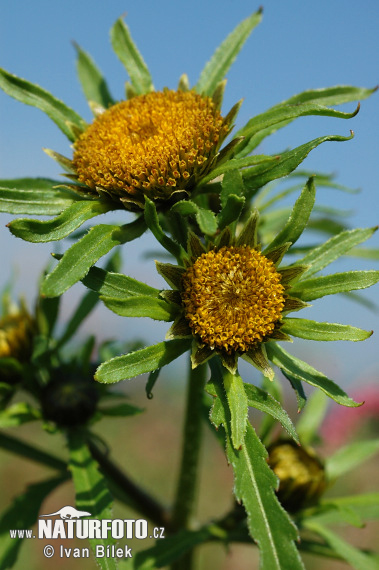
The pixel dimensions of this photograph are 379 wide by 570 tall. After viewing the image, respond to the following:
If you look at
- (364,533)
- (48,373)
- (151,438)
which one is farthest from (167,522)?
(151,438)

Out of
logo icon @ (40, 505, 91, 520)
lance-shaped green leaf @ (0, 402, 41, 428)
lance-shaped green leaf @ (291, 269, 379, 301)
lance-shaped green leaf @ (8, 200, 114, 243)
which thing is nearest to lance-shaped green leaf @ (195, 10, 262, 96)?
lance-shaped green leaf @ (8, 200, 114, 243)

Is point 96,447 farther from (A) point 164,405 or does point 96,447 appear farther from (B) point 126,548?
(A) point 164,405

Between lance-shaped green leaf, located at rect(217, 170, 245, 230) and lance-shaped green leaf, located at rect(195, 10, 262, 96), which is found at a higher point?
lance-shaped green leaf, located at rect(195, 10, 262, 96)

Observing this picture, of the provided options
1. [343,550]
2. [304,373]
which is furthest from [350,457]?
[304,373]

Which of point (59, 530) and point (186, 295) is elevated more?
point (186, 295)

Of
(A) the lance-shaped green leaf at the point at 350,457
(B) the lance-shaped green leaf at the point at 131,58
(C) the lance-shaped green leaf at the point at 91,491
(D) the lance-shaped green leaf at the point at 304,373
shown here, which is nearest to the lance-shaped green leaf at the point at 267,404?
(D) the lance-shaped green leaf at the point at 304,373

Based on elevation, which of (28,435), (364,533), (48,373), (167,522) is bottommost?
(364,533)

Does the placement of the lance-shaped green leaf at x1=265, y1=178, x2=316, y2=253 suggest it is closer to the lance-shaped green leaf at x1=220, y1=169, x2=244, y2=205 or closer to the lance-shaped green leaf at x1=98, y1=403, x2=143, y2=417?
the lance-shaped green leaf at x1=220, y1=169, x2=244, y2=205
